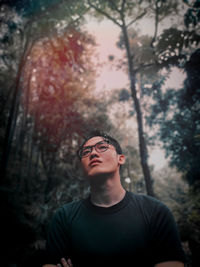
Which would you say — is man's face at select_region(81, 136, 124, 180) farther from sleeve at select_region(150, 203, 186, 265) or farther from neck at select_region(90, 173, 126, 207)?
sleeve at select_region(150, 203, 186, 265)

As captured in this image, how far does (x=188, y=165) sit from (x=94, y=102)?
7.76 m

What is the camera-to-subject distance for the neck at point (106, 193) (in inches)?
70.8

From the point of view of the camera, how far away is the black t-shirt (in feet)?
4.78

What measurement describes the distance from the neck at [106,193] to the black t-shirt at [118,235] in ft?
0.19

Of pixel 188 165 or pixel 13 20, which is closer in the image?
pixel 13 20

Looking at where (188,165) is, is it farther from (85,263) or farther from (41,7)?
(41,7)

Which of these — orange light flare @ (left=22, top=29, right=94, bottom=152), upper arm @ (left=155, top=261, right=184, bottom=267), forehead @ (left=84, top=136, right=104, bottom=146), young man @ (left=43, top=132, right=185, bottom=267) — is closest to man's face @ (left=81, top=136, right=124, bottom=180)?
young man @ (left=43, top=132, right=185, bottom=267)

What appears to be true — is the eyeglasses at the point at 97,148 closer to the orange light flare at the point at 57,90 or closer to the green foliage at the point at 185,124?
the green foliage at the point at 185,124

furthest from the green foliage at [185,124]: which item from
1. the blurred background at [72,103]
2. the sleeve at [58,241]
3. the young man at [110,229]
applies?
the sleeve at [58,241]

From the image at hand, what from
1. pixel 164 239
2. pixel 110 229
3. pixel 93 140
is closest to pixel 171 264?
pixel 164 239

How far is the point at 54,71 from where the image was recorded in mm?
9312

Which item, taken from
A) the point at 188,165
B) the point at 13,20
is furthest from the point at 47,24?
the point at 188,165

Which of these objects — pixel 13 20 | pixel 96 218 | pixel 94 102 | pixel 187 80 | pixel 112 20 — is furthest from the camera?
pixel 94 102

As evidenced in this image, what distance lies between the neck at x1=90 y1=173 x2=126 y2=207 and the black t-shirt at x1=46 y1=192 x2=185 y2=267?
6 centimetres
